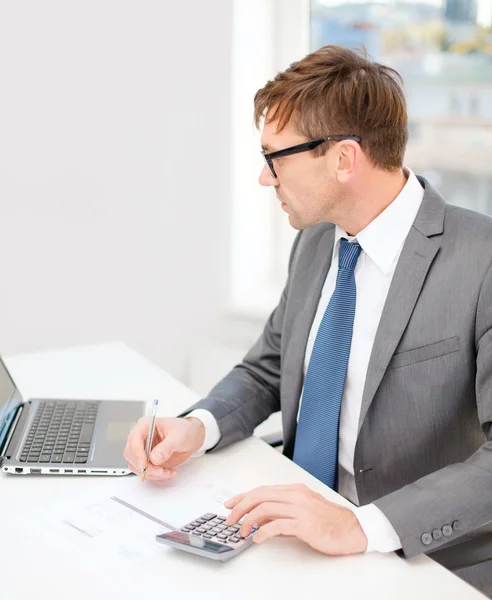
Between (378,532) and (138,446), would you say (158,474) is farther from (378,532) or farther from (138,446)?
(378,532)

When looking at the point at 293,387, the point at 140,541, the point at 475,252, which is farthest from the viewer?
the point at 293,387

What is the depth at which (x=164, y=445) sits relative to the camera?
1.42 m

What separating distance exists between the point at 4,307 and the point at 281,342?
1.43 meters

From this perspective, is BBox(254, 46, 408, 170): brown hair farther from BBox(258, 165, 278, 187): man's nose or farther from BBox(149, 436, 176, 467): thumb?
BBox(149, 436, 176, 467): thumb

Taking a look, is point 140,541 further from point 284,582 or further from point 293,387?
point 293,387

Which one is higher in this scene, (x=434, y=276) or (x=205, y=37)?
(x=205, y=37)

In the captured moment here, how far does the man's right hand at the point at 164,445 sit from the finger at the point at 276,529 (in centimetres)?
29

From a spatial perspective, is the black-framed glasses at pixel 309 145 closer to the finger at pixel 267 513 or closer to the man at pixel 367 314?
the man at pixel 367 314

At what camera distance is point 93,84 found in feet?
9.38

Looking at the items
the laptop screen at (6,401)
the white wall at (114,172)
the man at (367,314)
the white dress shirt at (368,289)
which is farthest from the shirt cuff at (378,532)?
the white wall at (114,172)

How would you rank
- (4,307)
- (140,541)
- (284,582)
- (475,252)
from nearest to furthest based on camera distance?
(284,582) < (140,541) < (475,252) < (4,307)

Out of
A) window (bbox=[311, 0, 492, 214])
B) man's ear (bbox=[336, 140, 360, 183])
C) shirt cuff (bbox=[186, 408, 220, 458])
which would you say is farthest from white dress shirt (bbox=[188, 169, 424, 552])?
window (bbox=[311, 0, 492, 214])

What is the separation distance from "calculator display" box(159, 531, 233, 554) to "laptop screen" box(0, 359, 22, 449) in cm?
53

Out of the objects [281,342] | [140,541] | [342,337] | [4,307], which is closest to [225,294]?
[4,307]
